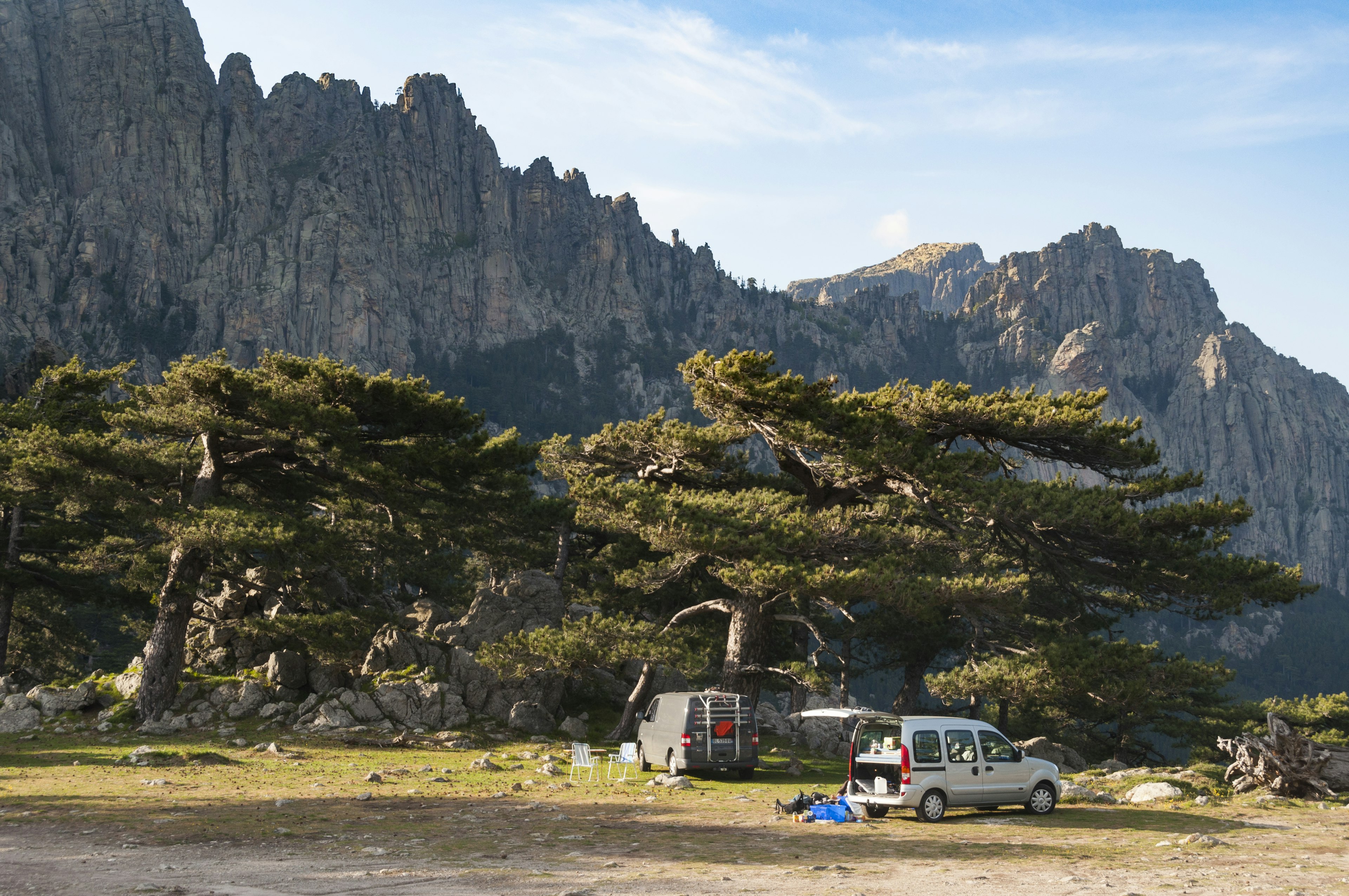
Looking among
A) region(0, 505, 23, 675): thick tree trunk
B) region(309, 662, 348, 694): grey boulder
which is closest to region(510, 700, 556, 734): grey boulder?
region(309, 662, 348, 694): grey boulder

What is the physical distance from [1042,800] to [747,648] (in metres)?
8.79

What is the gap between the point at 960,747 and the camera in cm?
1401

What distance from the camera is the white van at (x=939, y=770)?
44.8 feet

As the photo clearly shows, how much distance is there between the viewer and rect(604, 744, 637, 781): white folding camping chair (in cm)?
1769

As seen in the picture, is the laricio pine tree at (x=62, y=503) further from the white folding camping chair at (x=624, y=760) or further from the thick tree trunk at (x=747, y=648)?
the thick tree trunk at (x=747, y=648)

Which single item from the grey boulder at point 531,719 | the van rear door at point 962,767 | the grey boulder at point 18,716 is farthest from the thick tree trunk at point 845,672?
the grey boulder at point 18,716

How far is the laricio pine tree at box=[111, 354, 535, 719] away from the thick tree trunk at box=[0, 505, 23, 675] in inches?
196

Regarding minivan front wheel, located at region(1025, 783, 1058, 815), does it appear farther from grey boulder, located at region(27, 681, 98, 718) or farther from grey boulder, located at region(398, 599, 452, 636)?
grey boulder, located at region(27, 681, 98, 718)

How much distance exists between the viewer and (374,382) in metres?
24.3

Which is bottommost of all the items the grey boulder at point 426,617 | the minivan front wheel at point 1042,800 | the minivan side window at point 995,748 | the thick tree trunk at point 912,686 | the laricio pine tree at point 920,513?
the thick tree trunk at point 912,686

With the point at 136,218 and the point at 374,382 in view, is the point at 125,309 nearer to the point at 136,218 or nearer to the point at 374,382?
the point at 136,218

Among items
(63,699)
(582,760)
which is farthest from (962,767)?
(63,699)

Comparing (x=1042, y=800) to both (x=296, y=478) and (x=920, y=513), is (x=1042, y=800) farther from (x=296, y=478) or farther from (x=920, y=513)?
(x=296, y=478)

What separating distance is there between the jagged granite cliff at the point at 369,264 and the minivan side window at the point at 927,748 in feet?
347
